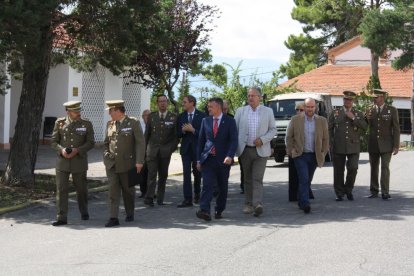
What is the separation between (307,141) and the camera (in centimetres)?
1063

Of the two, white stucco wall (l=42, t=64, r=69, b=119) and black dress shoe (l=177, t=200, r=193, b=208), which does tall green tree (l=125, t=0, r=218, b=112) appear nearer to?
white stucco wall (l=42, t=64, r=69, b=119)

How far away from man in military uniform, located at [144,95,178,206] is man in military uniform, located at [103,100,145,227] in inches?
69.6

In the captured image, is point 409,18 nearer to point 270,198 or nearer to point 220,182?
point 270,198

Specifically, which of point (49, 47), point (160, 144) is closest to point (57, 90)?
point (49, 47)

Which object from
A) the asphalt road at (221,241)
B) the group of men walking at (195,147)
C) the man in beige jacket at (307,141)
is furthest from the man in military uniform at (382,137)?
the man in beige jacket at (307,141)

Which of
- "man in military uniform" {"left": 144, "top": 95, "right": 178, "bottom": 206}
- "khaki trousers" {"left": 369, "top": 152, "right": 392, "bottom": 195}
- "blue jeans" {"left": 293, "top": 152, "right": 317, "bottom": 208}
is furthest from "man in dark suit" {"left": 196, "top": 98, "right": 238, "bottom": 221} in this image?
"khaki trousers" {"left": 369, "top": 152, "right": 392, "bottom": 195}

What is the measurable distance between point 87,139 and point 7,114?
12681 millimetres

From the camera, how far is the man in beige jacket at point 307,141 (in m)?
10.5

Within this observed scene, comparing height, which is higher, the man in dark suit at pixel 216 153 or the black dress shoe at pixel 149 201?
the man in dark suit at pixel 216 153

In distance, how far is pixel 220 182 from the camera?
31.8 ft

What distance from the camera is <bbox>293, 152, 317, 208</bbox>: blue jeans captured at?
33.5 feet

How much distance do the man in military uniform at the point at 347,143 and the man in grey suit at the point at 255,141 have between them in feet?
7.37

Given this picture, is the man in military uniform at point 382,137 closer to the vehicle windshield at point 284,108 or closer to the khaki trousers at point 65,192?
the khaki trousers at point 65,192

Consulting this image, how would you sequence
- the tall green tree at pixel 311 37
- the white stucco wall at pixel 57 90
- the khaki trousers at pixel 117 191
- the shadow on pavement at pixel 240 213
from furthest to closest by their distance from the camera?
the tall green tree at pixel 311 37, the white stucco wall at pixel 57 90, the shadow on pavement at pixel 240 213, the khaki trousers at pixel 117 191
